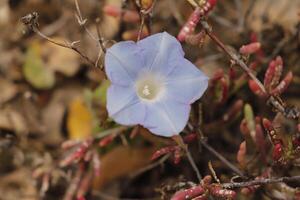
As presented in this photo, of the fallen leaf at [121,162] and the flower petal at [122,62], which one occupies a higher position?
the flower petal at [122,62]

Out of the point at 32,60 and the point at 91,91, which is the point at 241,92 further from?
the point at 32,60

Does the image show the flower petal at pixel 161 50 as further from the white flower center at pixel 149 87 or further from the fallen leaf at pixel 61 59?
the fallen leaf at pixel 61 59

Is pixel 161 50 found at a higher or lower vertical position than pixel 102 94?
higher

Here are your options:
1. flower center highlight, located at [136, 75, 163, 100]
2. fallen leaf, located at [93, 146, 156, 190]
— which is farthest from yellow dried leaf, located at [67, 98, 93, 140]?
flower center highlight, located at [136, 75, 163, 100]

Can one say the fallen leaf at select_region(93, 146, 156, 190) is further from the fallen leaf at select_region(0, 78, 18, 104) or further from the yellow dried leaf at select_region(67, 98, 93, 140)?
the fallen leaf at select_region(0, 78, 18, 104)

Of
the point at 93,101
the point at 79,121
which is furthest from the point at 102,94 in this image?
the point at 79,121

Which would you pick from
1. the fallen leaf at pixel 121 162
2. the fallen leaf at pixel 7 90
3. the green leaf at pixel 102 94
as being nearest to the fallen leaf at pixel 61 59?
the fallen leaf at pixel 7 90

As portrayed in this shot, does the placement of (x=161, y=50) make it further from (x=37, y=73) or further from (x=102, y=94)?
(x=37, y=73)
